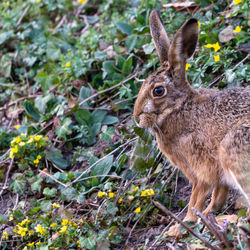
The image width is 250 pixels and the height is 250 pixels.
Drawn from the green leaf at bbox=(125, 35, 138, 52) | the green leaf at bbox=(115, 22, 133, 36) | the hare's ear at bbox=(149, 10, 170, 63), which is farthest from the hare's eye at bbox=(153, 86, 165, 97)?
the green leaf at bbox=(115, 22, 133, 36)

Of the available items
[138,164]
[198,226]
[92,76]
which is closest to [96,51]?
[92,76]

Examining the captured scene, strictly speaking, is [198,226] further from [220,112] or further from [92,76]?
[92,76]

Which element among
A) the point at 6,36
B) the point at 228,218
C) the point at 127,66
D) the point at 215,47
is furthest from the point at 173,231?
the point at 6,36

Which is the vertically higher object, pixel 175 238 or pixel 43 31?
pixel 43 31

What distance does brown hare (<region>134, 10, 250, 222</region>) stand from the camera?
13.0 feet

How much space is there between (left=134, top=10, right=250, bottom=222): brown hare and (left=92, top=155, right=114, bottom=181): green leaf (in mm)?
853

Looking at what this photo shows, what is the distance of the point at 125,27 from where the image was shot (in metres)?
6.50

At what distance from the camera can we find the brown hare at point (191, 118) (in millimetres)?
3971

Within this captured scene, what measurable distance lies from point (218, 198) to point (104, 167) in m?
1.32

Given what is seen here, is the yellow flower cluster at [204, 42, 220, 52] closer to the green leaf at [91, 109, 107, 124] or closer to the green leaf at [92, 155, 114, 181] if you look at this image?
the green leaf at [91, 109, 107, 124]

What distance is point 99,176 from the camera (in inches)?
194

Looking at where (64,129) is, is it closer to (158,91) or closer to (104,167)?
(104,167)

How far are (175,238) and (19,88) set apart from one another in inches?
158

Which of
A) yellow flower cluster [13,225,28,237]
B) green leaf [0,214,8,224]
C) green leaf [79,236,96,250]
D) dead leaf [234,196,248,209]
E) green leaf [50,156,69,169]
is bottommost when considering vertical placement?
dead leaf [234,196,248,209]
